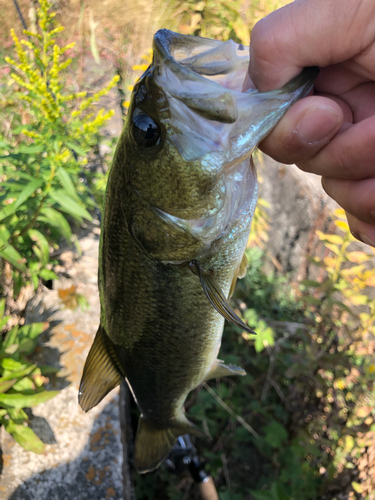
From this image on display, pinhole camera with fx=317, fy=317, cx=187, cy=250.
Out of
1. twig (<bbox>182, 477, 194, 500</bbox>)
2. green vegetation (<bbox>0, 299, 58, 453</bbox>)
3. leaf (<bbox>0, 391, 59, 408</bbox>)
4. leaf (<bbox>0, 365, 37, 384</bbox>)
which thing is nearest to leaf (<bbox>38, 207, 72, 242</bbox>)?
green vegetation (<bbox>0, 299, 58, 453</bbox>)

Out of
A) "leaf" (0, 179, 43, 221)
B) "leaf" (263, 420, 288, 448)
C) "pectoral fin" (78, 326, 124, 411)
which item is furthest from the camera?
"leaf" (263, 420, 288, 448)

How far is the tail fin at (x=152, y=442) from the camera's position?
169 cm

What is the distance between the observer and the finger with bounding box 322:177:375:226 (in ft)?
3.14

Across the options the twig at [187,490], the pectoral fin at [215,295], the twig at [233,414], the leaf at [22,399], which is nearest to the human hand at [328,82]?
the pectoral fin at [215,295]

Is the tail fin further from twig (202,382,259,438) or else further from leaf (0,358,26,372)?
twig (202,382,259,438)

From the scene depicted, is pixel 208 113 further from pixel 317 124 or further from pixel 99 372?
pixel 99 372

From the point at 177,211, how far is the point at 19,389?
148 cm

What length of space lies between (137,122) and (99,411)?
1811 millimetres

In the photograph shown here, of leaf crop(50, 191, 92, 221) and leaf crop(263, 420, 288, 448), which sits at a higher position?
leaf crop(50, 191, 92, 221)

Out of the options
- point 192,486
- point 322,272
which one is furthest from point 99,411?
point 322,272

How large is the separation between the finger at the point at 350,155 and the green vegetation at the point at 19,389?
1.68m

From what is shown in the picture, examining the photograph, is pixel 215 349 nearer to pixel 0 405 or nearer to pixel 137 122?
pixel 137 122

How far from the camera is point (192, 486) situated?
2.59 metres

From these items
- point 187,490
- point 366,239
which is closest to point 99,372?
point 366,239
